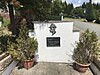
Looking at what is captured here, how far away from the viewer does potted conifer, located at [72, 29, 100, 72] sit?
8.16 metres

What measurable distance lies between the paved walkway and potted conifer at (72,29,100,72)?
1.30 ft

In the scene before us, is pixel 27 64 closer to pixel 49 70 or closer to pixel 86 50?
pixel 49 70

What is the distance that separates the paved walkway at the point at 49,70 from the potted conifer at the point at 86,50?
396 mm

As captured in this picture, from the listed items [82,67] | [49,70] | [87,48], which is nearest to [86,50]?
[87,48]

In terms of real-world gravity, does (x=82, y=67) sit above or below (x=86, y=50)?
below

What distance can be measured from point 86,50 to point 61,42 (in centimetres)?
142

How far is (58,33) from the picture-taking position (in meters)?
9.04

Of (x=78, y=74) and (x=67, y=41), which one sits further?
(x=67, y=41)

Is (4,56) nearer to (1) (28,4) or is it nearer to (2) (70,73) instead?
(1) (28,4)

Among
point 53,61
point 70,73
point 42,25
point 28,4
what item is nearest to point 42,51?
point 53,61

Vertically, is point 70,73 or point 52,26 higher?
point 52,26

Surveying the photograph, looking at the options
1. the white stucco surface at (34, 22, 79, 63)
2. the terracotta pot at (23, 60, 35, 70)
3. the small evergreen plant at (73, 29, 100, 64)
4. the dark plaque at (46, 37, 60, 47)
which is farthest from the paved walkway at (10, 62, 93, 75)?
the dark plaque at (46, 37, 60, 47)

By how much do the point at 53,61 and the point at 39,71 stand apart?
134cm

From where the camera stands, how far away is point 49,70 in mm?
8398
